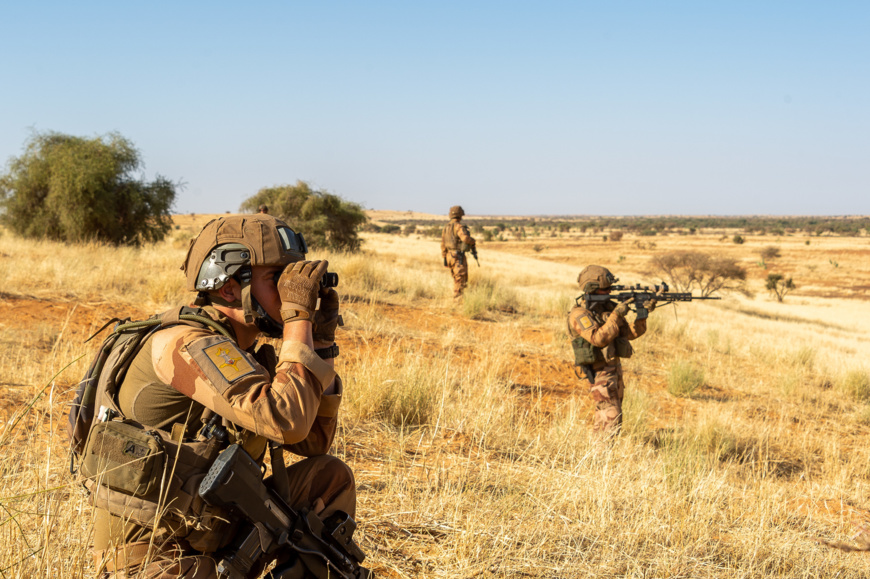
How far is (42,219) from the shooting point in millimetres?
15992

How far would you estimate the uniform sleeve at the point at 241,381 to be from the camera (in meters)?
1.89

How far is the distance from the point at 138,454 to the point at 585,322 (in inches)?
175

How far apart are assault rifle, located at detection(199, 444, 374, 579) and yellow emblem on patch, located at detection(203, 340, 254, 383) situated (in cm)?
22

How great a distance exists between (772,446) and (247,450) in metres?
5.99

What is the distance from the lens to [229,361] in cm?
194

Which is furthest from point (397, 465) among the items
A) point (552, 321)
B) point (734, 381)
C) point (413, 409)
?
point (552, 321)

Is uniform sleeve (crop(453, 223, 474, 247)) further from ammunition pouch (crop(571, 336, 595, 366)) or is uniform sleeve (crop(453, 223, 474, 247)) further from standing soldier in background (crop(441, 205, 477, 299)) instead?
ammunition pouch (crop(571, 336, 595, 366))

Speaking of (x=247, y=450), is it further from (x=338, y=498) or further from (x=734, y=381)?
(x=734, y=381)

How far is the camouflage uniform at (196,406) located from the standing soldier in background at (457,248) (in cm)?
994

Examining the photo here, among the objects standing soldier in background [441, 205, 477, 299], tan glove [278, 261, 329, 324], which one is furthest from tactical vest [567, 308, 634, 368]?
standing soldier in background [441, 205, 477, 299]

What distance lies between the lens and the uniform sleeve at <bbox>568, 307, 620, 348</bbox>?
548cm

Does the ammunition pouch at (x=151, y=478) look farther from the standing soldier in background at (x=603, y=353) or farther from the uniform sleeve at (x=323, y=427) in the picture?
the standing soldier in background at (x=603, y=353)

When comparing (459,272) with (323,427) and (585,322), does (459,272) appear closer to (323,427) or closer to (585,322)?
(585,322)

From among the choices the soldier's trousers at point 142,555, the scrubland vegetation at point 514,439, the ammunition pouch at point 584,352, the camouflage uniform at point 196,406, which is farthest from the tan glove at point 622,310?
the soldier's trousers at point 142,555
